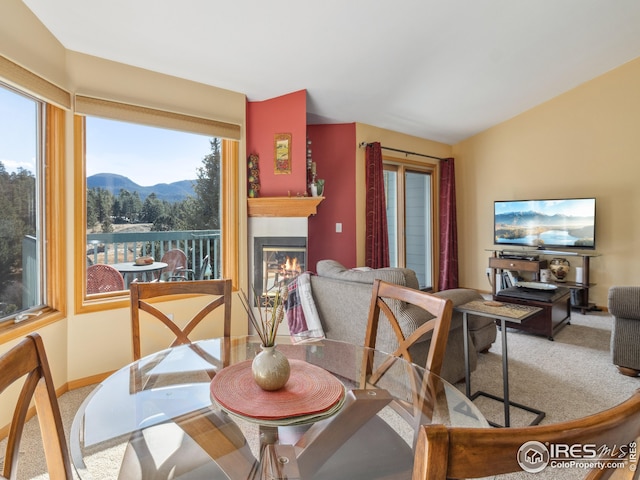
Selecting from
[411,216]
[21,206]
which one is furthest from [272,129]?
[411,216]

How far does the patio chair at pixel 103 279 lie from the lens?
117 inches

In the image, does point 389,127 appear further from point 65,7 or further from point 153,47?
point 65,7

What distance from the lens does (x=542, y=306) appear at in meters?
3.66

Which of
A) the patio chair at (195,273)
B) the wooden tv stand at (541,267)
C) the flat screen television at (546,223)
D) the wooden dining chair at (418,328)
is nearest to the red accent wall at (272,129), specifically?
the patio chair at (195,273)

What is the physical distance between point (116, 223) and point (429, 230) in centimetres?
469

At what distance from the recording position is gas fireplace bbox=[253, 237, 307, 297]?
3.84 m

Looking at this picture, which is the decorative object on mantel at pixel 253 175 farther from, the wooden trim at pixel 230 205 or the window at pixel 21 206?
the window at pixel 21 206

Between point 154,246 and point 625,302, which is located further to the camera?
point 154,246

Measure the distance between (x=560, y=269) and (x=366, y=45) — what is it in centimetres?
408

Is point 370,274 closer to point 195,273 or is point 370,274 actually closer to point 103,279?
point 195,273

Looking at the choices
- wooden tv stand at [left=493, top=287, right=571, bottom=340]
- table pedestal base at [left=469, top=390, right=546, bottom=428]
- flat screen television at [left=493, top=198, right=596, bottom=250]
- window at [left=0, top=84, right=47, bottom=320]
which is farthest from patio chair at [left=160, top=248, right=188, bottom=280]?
flat screen television at [left=493, top=198, right=596, bottom=250]

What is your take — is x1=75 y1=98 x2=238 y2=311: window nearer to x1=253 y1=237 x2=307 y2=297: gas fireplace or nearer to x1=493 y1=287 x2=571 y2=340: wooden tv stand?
x1=253 y1=237 x2=307 y2=297: gas fireplace

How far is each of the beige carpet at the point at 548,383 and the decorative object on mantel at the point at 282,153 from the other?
2.55m

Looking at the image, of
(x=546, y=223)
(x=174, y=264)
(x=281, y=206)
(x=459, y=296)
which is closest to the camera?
(x=459, y=296)
